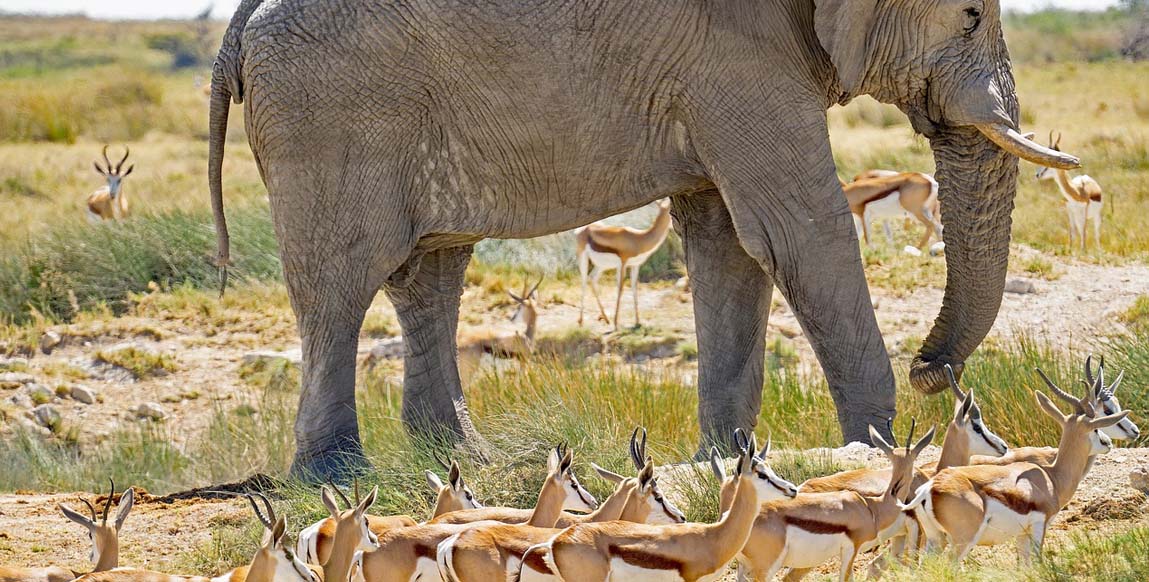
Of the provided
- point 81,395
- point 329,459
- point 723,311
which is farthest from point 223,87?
point 81,395

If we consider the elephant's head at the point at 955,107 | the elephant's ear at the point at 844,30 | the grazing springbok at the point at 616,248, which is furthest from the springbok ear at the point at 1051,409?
the grazing springbok at the point at 616,248

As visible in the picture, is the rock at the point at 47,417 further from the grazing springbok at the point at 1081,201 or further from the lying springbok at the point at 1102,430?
the grazing springbok at the point at 1081,201

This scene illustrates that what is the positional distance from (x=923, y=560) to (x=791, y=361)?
6878mm

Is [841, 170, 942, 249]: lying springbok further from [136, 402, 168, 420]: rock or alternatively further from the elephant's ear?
the elephant's ear

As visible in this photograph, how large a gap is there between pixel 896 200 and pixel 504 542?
1094cm

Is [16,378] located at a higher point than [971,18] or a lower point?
lower

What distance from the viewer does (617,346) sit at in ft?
45.2

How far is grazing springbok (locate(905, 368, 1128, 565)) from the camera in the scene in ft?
19.0

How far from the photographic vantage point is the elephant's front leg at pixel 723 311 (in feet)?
26.6

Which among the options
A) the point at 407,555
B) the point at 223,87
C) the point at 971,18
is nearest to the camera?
the point at 407,555

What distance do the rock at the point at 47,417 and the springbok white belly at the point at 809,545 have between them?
787 cm

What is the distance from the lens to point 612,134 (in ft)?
24.9

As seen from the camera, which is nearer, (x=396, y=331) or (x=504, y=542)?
(x=504, y=542)

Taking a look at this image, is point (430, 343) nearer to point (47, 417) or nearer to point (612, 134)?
point (612, 134)
